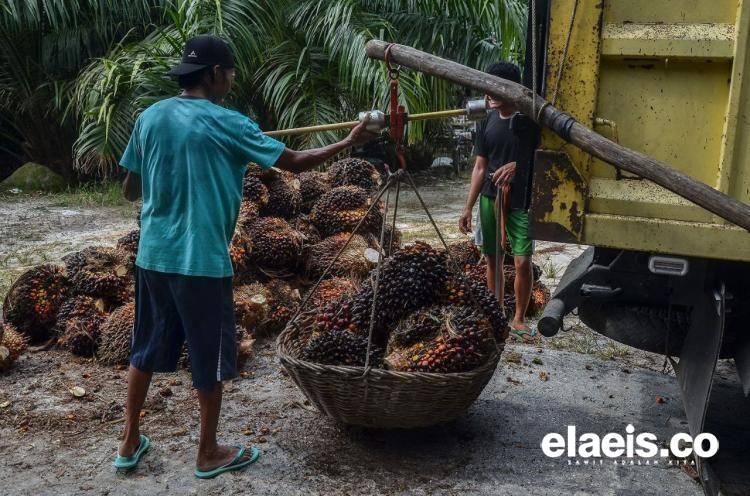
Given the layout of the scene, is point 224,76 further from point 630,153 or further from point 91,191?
point 91,191

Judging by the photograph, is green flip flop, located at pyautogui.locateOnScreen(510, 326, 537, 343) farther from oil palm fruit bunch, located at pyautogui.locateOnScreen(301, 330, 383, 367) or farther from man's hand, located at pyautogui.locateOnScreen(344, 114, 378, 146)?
man's hand, located at pyautogui.locateOnScreen(344, 114, 378, 146)

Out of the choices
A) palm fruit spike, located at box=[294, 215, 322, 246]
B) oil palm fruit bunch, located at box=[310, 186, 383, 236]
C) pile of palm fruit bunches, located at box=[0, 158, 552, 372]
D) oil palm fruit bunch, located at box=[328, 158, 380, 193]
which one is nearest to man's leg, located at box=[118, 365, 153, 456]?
pile of palm fruit bunches, located at box=[0, 158, 552, 372]

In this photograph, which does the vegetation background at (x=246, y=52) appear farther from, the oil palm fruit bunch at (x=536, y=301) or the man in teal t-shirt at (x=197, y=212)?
the man in teal t-shirt at (x=197, y=212)

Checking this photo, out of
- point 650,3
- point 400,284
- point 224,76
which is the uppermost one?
point 650,3

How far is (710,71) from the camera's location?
9.84 ft

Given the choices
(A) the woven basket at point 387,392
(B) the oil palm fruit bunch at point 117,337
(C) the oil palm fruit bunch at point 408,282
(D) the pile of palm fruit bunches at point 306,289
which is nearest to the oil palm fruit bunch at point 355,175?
(D) the pile of palm fruit bunches at point 306,289

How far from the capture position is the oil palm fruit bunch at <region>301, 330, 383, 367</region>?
137 inches

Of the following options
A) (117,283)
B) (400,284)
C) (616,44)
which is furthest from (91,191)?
(616,44)

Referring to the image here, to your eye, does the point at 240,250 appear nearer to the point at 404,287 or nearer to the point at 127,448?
the point at 404,287

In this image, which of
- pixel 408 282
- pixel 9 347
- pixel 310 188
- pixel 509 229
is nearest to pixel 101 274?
pixel 9 347

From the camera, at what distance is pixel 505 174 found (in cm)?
502

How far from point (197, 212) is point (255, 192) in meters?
2.73

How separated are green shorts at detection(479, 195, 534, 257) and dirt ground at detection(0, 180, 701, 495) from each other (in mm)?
666

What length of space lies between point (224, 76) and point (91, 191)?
9251 mm
